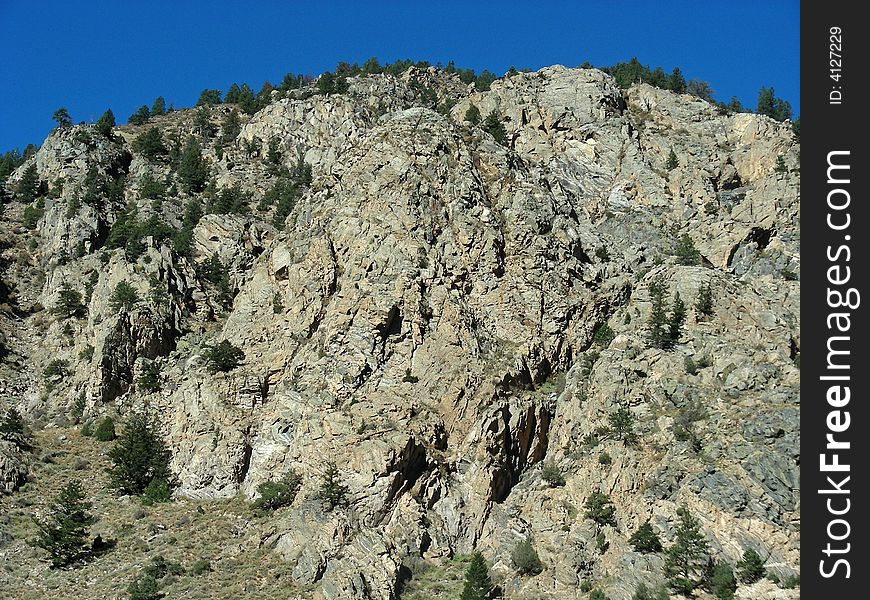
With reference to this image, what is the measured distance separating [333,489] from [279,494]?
4309 millimetres

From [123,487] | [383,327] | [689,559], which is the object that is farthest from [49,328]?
[689,559]

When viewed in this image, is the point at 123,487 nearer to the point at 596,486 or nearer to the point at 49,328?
the point at 49,328

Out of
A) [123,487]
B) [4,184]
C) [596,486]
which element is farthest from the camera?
[4,184]

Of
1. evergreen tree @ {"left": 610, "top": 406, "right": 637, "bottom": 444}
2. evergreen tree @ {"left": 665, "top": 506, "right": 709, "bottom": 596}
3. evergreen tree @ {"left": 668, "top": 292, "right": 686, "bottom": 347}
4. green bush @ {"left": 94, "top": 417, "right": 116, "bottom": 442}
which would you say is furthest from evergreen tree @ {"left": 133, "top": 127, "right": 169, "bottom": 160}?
evergreen tree @ {"left": 665, "top": 506, "right": 709, "bottom": 596}

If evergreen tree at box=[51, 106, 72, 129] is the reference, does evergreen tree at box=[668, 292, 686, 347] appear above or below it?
below

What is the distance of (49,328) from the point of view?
70875mm

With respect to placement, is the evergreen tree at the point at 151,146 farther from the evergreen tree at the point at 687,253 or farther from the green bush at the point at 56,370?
the evergreen tree at the point at 687,253

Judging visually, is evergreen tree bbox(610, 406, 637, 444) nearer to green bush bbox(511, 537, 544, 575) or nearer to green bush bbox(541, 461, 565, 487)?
green bush bbox(541, 461, 565, 487)

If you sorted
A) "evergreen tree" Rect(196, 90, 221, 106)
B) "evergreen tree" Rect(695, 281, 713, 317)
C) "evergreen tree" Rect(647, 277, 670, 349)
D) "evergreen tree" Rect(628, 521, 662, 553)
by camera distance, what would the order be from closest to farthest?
"evergreen tree" Rect(628, 521, 662, 553) → "evergreen tree" Rect(647, 277, 670, 349) → "evergreen tree" Rect(695, 281, 713, 317) → "evergreen tree" Rect(196, 90, 221, 106)

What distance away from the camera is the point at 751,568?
149 ft

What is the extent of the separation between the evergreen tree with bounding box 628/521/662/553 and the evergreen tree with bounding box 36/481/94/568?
1346 inches

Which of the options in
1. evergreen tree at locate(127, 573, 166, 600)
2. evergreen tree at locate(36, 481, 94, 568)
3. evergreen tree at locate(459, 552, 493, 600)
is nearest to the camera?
evergreen tree at locate(127, 573, 166, 600)

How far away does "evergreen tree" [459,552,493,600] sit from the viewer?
154ft

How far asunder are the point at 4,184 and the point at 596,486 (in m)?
77.6
